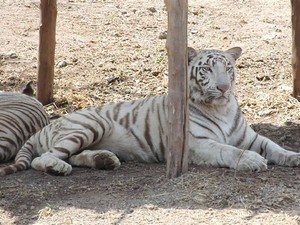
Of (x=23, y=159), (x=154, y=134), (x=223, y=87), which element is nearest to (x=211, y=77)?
(x=223, y=87)

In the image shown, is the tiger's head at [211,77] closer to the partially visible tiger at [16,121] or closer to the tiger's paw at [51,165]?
the tiger's paw at [51,165]

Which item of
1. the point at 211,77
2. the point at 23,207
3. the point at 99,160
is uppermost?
the point at 211,77

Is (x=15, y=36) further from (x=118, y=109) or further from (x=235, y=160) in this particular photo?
(x=235, y=160)

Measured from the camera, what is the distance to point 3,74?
1015 centimetres

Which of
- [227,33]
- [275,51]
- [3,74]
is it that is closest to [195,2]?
[227,33]

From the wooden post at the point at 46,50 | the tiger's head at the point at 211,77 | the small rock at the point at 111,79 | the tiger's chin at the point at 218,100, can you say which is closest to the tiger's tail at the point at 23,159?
the tiger's head at the point at 211,77

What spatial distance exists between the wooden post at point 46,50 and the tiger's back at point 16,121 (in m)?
0.96

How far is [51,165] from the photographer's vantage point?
20.4ft

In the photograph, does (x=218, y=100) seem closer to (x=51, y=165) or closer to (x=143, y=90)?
(x=51, y=165)

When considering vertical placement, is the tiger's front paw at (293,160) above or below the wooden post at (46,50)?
below

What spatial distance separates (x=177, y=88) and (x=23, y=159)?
1681mm

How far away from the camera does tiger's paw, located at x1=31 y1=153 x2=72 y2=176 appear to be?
6.20 metres

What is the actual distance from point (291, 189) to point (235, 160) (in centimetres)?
62

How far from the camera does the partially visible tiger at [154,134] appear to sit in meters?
6.31
